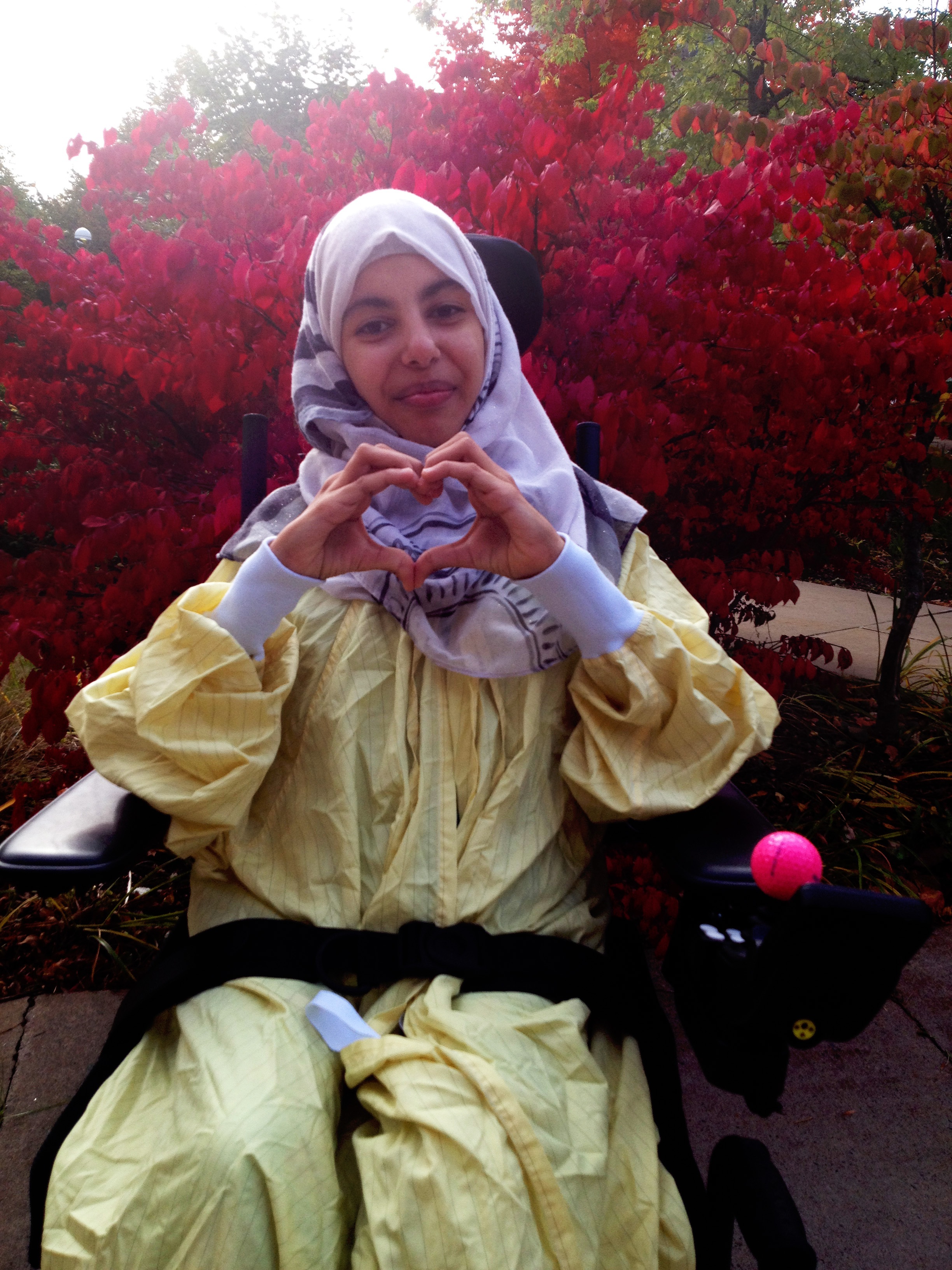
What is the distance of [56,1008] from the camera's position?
6.57 feet

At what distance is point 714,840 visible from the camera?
116cm

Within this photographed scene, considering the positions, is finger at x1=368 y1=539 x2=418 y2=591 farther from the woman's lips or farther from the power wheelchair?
the power wheelchair

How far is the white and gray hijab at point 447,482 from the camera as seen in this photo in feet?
4.24

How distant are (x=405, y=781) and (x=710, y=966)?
0.53 metres

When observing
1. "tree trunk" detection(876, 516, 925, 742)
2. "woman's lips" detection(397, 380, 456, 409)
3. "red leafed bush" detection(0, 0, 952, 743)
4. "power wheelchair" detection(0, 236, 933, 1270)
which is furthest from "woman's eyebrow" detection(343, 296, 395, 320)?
"tree trunk" detection(876, 516, 925, 742)

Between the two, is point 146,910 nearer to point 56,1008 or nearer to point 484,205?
point 56,1008

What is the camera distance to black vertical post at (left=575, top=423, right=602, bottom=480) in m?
1.68

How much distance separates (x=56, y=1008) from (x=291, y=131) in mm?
25826

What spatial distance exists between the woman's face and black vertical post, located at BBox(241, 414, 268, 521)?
34 centimetres

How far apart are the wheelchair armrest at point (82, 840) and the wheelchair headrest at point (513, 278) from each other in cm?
110

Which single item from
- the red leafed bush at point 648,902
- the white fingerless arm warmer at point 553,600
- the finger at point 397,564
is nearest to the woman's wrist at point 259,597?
the white fingerless arm warmer at point 553,600

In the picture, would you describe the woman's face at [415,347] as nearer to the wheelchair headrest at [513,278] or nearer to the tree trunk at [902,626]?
the wheelchair headrest at [513,278]

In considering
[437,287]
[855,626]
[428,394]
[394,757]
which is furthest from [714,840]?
[855,626]

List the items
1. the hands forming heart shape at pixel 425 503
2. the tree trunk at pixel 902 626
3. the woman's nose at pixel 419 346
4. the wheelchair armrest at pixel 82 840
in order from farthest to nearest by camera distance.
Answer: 1. the tree trunk at pixel 902 626
2. the woman's nose at pixel 419 346
3. the hands forming heart shape at pixel 425 503
4. the wheelchair armrest at pixel 82 840
